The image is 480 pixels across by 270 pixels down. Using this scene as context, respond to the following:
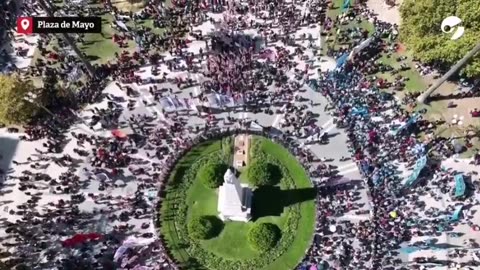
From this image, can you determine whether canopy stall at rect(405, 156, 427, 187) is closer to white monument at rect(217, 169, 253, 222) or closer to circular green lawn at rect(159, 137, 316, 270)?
circular green lawn at rect(159, 137, 316, 270)

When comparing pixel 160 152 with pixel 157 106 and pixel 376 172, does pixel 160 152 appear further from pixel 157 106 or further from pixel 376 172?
pixel 376 172

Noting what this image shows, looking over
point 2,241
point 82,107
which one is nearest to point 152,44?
point 82,107

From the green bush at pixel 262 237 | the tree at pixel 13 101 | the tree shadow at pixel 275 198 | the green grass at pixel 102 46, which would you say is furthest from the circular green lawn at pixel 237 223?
the tree at pixel 13 101

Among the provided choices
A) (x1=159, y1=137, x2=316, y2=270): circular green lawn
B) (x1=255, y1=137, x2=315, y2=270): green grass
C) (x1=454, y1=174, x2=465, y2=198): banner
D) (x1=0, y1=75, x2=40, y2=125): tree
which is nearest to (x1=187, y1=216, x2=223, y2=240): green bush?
(x1=159, y1=137, x2=316, y2=270): circular green lawn

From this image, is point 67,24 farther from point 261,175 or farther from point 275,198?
point 275,198

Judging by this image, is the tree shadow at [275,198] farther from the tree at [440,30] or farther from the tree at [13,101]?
the tree at [13,101]

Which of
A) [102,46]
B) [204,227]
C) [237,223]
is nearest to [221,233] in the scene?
[237,223]
